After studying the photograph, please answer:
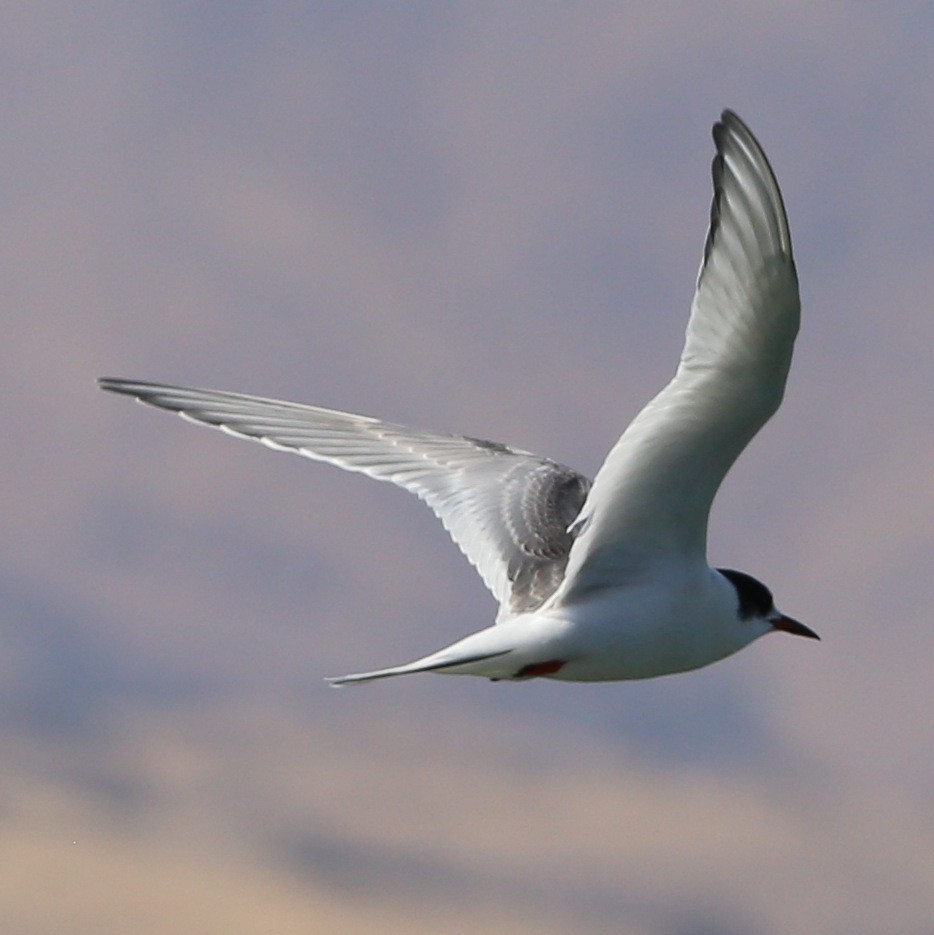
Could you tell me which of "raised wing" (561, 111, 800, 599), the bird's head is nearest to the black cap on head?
the bird's head

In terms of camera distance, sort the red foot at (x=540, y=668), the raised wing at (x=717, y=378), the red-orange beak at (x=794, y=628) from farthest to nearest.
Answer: the red-orange beak at (x=794, y=628) < the red foot at (x=540, y=668) < the raised wing at (x=717, y=378)

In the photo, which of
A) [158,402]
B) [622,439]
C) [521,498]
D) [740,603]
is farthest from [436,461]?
[622,439]

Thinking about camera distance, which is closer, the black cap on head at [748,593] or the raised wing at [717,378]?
the raised wing at [717,378]

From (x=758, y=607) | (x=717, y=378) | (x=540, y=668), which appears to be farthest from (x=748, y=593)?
(x=717, y=378)

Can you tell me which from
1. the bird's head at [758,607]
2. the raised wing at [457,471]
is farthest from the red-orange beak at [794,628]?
the raised wing at [457,471]

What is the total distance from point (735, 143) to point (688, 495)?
1353 mm

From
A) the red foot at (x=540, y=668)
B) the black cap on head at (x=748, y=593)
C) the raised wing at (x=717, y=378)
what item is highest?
the raised wing at (x=717, y=378)

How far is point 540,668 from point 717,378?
5.05ft

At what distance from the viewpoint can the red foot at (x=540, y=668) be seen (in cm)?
755

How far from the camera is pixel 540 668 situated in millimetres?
7582

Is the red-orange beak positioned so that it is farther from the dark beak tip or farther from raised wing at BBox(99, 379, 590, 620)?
raised wing at BBox(99, 379, 590, 620)

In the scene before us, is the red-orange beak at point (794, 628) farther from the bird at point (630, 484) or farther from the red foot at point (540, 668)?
the red foot at point (540, 668)

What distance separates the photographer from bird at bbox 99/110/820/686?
6.48m

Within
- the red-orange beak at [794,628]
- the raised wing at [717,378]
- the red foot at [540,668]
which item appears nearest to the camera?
the raised wing at [717,378]
